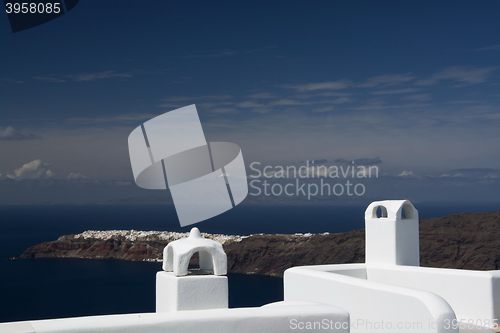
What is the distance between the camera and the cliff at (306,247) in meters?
33.4

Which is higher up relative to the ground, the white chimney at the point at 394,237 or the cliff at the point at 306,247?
the white chimney at the point at 394,237

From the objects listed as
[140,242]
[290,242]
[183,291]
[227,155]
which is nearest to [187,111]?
[227,155]

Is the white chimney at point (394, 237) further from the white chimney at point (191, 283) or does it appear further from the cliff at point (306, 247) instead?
the cliff at point (306, 247)

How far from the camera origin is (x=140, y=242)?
5225 cm

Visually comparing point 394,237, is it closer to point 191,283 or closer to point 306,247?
point 191,283

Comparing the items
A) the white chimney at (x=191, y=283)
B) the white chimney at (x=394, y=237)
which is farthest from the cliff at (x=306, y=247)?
the white chimney at (x=191, y=283)

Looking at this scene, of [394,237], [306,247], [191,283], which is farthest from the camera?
[306,247]

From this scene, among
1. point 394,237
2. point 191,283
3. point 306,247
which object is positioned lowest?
point 306,247

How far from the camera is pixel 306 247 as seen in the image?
43625 millimetres

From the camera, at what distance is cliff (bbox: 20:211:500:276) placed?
3344cm

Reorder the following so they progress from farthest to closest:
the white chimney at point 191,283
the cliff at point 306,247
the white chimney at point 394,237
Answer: the cliff at point 306,247
the white chimney at point 394,237
the white chimney at point 191,283

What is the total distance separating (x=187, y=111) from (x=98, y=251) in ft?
146

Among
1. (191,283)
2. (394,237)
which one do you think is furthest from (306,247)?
(191,283)

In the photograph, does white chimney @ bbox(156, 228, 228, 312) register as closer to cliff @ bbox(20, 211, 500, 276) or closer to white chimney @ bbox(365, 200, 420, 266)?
white chimney @ bbox(365, 200, 420, 266)
